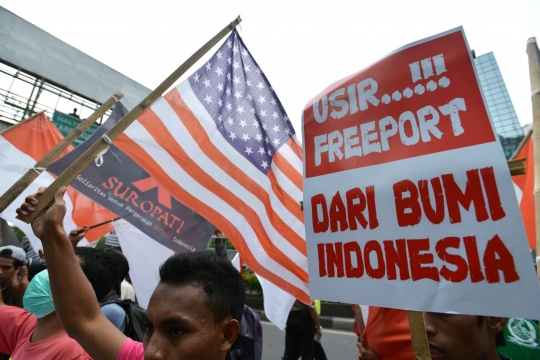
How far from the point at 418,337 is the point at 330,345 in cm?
630

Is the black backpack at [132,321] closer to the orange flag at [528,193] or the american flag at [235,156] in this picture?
the american flag at [235,156]

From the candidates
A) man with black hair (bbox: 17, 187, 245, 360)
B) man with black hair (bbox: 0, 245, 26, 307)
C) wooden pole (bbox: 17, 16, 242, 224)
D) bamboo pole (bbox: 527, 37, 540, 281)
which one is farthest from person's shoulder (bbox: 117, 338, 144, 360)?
man with black hair (bbox: 0, 245, 26, 307)

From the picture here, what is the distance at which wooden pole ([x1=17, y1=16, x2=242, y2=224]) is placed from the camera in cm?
158

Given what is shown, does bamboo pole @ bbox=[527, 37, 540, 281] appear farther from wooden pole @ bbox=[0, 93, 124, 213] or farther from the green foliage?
the green foliage

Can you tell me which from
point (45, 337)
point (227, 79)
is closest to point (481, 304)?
point (45, 337)

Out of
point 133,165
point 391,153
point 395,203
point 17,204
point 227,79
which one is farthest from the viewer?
point 17,204

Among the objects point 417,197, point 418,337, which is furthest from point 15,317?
point 417,197

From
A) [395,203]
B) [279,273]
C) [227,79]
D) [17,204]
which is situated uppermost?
[227,79]

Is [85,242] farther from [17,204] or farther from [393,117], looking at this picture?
[393,117]

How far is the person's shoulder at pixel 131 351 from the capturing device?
136 cm

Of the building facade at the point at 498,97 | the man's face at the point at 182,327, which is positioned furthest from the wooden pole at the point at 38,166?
the building facade at the point at 498,97

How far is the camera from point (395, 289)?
4.22 ft

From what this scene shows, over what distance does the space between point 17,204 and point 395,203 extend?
13.5 feet

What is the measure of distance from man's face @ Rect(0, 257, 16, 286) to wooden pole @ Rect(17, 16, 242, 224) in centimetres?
190
